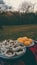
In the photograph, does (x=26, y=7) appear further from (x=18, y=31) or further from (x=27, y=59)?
(x=27, y=59)

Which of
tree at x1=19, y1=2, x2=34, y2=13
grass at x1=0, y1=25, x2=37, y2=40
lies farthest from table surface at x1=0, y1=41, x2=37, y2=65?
tree at x1=19, y1=2, x2=34, y2=13

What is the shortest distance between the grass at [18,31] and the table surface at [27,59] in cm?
11

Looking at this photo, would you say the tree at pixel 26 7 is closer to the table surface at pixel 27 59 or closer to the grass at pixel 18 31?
the grass at pixel 18 31

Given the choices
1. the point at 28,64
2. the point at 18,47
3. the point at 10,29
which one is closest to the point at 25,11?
the point at 10,29

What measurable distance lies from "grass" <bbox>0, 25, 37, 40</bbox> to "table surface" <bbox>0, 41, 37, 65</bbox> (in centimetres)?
11

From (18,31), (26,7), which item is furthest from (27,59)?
(26,7)

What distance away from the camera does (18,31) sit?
60.2 inches

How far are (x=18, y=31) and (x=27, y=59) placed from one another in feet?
0.76

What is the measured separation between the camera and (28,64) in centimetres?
146

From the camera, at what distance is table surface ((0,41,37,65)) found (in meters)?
1.43

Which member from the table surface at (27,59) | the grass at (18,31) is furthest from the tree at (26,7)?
the table surface at (27,59)

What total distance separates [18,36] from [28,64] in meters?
0.23

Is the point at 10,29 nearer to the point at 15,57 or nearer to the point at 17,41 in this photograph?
the point at 17,41

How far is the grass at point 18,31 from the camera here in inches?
59.7
